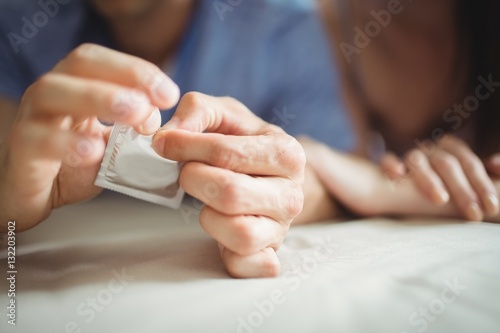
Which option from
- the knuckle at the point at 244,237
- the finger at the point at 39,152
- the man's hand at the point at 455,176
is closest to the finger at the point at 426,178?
the man's hand at the point at 455,176

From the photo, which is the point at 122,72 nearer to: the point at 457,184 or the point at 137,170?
the point at 137,170

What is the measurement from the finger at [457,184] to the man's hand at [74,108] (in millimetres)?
363

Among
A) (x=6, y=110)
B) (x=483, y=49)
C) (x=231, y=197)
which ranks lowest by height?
(x=6, y=110)

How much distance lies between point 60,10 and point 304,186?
1.49 ft

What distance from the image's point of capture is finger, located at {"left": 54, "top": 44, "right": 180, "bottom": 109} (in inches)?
10.1

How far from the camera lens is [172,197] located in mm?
333

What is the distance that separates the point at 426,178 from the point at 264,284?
11.8 inches

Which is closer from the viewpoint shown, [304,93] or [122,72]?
[122,72]

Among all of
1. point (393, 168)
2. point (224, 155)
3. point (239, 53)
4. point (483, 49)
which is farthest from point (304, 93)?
point (224, 155)

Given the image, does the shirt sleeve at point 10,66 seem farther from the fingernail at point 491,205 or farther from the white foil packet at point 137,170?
the fingernail at point 491,205

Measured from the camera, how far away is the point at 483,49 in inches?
29.8

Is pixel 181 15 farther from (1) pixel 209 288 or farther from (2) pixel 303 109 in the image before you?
(1) pixel 209 288

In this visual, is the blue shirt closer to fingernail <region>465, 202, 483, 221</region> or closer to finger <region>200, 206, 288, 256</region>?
fingernail <region>465, 202, 483, 221</region>

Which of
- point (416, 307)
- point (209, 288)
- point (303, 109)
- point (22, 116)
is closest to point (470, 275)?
point (416, 307)
